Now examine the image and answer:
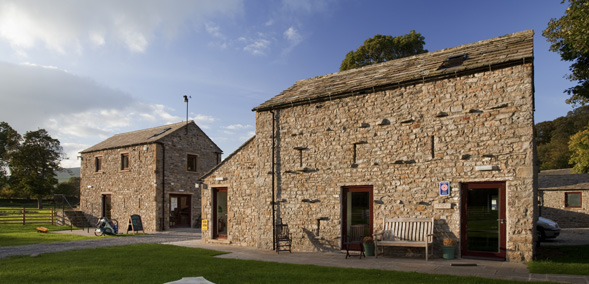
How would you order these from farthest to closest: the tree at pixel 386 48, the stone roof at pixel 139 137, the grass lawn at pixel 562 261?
1. the tree at pixel 386 48
2. the stone roof at pixel 139 137
3. the grass lawn at pixel 562 261

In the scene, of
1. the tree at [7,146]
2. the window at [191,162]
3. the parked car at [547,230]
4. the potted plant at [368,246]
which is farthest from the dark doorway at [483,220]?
the tree at [7,146]

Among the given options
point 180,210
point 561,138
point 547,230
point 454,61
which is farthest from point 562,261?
point 561,138

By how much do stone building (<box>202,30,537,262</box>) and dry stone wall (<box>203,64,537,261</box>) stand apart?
1.1 inches

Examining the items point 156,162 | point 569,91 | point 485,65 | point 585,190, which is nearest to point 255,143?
point 485,65

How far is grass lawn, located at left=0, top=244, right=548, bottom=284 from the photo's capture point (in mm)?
7408

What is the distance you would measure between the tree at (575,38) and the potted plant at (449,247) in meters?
8.08

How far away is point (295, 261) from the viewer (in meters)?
10.0

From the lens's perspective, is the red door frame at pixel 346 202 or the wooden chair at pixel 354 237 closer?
the red door frame at pixel 346 202

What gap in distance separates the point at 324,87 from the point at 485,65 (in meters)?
5.13

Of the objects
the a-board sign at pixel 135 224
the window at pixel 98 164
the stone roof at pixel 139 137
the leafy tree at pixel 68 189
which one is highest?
the stone roof at pixel 139 137

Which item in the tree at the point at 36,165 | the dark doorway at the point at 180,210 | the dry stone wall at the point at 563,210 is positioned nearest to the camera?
the dark doorway at the point at 180,210

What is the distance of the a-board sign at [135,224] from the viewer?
1928 centimetres

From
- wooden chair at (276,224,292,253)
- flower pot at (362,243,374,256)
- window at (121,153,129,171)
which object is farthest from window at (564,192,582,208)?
window at (121,153,129,171)

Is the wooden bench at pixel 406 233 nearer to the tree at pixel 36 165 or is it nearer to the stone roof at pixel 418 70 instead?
the stone roof at pixel 418 70
